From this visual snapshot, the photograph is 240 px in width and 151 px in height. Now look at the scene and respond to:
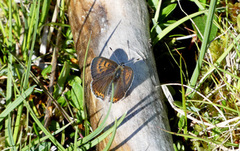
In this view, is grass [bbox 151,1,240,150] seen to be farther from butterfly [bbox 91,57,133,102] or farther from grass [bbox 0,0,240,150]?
butterfly [bbox 91,57,133,102]

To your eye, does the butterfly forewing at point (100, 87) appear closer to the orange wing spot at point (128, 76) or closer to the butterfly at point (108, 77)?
the butterfly at point (108, 77)

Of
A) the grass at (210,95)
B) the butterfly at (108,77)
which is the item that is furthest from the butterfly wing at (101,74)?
the grass at (210,95)

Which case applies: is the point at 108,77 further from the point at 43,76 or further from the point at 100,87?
the point at 43,76

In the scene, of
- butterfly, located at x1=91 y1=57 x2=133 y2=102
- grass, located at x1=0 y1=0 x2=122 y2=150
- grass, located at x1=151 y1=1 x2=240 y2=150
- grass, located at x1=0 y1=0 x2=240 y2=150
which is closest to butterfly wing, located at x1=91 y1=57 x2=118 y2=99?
butterfly, located at x1=91 y1=57 x2=133 y2=102

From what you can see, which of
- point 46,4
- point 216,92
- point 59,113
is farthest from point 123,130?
point 46,4

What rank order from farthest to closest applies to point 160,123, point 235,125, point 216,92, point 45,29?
point 45,29 → point 216,92 → point 235,125 → point 160,123

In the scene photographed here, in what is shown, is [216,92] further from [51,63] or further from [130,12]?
[51,63]

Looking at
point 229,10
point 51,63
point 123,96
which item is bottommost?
point 123,96

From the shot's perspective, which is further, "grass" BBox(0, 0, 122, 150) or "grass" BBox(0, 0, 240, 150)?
"grass" BBox(0, 0, 122, 150)
